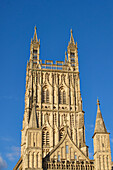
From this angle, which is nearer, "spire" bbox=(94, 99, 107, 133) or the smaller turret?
"spire" bbox=(94, 99, 107, 133)

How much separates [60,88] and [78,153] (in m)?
14.3

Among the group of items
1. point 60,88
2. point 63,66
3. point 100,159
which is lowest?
point 100,159

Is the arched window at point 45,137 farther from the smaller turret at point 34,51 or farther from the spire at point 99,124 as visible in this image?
the smaller turret at point 34,51

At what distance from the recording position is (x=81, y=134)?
5709 centimetres

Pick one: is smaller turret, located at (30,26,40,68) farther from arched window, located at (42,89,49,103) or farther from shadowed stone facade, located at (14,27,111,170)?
arched window, located at (42,89,49,103)

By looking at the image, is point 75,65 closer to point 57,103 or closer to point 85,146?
point 57,103

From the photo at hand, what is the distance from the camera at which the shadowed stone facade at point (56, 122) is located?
4841cm

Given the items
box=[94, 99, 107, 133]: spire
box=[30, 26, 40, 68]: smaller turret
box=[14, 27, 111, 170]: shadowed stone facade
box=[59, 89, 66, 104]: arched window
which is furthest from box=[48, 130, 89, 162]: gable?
box=[30, 26, 40, 68]: smaller turret

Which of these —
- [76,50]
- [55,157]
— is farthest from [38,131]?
[76,50]

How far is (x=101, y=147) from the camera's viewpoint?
1943 inches

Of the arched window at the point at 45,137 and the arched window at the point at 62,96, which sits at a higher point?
the arched window at the point at 62,96

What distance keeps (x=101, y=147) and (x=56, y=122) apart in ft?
36.0

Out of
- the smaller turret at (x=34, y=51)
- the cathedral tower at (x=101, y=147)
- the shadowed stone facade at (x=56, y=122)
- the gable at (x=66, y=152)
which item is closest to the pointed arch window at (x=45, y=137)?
the shadowed stone facade at (x=56, y=122)

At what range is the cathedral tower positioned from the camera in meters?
48.2
